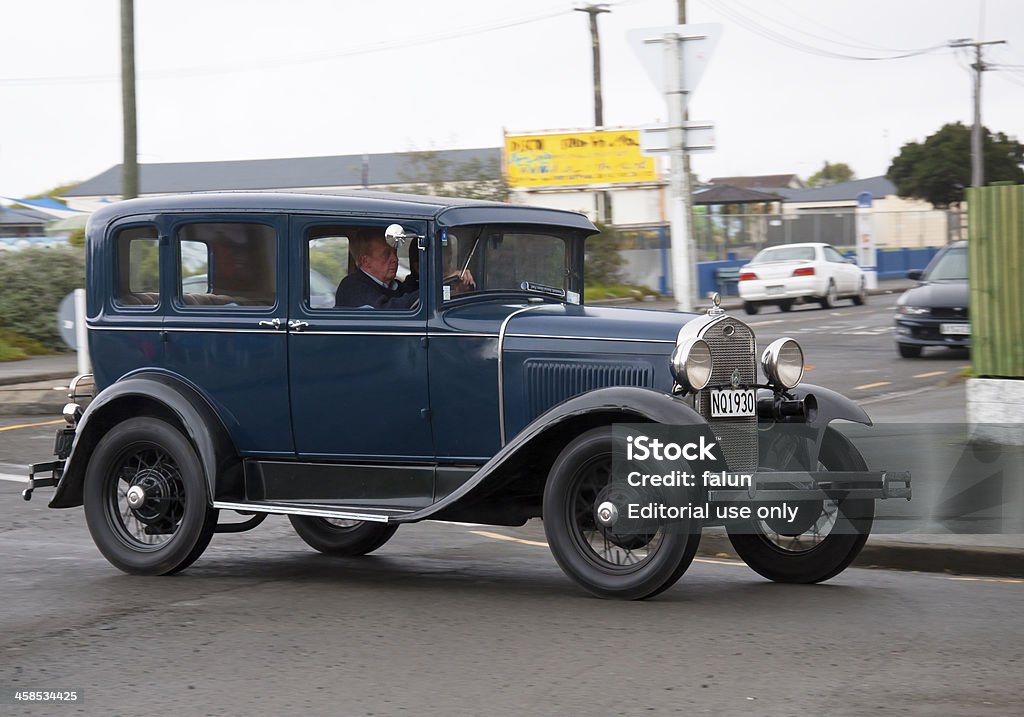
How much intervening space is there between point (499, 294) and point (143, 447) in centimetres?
213

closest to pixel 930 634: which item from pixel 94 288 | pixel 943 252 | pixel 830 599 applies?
pixel 830 599

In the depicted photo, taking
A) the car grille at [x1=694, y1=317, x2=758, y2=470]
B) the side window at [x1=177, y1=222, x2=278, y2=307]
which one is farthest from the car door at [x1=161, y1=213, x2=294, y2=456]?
the car grille at [x1=694, y1=317, x2=758, y2=470]

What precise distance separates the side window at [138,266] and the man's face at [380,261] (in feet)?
4.30

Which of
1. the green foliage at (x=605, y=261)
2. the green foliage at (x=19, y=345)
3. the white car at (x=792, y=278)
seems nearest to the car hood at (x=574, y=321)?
the green foliage at (x=19, y=345)

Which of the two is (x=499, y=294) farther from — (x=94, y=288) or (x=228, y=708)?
(x=228, y=708)

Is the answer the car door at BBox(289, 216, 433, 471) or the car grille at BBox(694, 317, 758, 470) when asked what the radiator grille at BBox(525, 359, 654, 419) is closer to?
the car grille at BBox(694, 317, 758, 470)

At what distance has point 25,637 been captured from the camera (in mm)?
5895

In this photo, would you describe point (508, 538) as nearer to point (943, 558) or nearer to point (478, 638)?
point (943, 558)

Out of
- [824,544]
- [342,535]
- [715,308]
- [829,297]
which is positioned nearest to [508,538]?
[342,535]

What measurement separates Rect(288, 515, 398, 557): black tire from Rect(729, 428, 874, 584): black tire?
7.30 ft

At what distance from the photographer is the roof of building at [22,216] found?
48.5 meters

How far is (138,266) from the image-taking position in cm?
775

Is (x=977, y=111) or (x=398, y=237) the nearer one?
(x=398, y=237)

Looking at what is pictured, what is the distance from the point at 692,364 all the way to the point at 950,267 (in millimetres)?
14963
